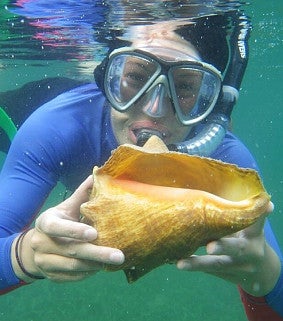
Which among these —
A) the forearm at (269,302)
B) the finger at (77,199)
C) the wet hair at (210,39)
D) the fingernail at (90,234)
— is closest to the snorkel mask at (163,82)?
the wet hair at (210,39)

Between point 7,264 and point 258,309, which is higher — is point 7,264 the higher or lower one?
the higher one

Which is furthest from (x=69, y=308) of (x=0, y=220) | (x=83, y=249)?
(x=83, y=249)

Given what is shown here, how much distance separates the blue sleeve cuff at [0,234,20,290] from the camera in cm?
342

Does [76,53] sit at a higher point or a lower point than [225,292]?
higher

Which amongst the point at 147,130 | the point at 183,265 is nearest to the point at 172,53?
the point at 147,130

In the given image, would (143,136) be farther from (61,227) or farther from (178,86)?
(61,227)

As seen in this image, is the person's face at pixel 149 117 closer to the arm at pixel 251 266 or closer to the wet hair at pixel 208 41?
the wet hair at pixel 208 41

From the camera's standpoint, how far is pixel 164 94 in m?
4.91

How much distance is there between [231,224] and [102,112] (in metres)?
3.73

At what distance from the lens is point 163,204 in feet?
6.68

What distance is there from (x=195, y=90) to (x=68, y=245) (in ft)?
10.9

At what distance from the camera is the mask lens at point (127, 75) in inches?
200

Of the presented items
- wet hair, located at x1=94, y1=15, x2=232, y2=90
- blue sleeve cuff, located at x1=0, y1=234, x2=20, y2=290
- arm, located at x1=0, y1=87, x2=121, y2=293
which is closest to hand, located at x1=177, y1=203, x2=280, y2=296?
arm, located at x1=0, y1=87, x2=121, y2=293

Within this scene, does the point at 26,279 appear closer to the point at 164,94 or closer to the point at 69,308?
the point at 164,94
